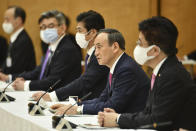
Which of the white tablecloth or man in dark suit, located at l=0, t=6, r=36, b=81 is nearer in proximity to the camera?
the white tablecloth

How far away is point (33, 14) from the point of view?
438 inches

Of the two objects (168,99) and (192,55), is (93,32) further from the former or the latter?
(192,55)

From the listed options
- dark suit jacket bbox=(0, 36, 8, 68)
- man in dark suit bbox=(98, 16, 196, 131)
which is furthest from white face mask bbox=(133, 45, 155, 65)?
dark suit jacket bbox=(0, 36, 8, 68)

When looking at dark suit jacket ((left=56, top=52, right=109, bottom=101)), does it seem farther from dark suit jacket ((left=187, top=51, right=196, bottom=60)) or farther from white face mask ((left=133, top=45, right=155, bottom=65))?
dark suit jacket ((left=187, top=51, right=196, bottom=60))

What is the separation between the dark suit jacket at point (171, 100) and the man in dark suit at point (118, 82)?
68 cm

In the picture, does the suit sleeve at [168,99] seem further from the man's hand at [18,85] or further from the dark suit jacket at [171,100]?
the man's hand at [18,85]

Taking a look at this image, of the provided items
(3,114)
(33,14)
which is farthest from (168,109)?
(33,14)

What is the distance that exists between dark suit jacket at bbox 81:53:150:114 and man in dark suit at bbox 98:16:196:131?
0.39m

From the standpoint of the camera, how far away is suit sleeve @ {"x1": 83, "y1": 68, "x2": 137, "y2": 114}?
163 inches

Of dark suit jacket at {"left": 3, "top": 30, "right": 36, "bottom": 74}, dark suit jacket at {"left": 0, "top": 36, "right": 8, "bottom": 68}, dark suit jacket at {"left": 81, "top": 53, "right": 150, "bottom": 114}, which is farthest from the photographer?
dark suit jacket at {"left": 0, "top": 36, "right": 8, "bottom": 68}

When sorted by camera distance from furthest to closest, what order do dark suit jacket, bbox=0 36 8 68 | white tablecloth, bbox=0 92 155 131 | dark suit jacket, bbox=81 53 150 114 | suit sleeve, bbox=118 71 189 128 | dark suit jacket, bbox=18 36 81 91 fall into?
dark suit jacket, bbox=0 36 8 68 < dark suit jacket, bbox=18 36 81 91 < dark suit jacket, bbox=81 53 150 114 < white tablecloth, bbox=0 92 155 131 < suit sleeve, bbox=118 71 189 128

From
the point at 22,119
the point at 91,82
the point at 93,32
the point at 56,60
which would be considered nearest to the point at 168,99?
the point at 22,119

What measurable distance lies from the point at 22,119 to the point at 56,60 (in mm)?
2188

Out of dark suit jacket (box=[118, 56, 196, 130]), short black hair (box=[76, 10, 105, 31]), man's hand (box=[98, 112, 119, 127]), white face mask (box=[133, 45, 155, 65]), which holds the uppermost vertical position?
short black hair (box=[76, 10, 105, 31])
